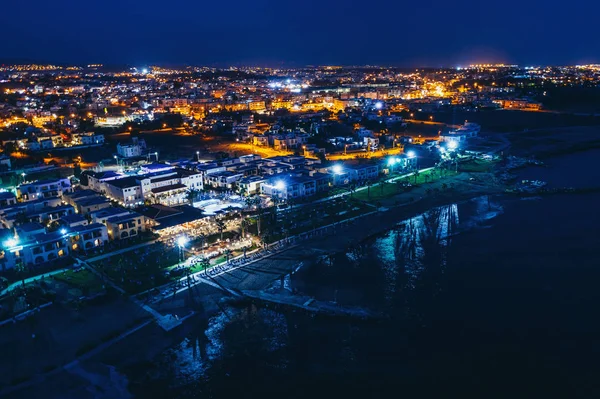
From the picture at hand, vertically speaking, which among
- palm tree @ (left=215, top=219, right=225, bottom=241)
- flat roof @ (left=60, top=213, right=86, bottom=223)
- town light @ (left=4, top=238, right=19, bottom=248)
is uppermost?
flat roof @ (left=60, top=213, right=86, bottom=223)

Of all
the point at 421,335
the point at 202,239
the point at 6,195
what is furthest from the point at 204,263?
the point at 6,195

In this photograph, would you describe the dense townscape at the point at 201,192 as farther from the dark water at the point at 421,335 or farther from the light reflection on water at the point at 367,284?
the dark water at the point at 421,335

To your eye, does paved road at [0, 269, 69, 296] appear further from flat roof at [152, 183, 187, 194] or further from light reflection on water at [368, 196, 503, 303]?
light reflection on water at [368, 196, 503, 303]

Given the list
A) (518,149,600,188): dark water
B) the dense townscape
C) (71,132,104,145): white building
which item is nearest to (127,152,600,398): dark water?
the dense townscape

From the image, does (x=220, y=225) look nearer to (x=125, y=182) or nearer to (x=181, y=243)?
(x=181, y=243)

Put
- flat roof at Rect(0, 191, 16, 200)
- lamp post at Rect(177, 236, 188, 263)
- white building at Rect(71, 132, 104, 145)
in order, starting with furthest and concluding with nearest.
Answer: white building at Rect(71, 132, 104, 145)
flat roof at Rect(0, 191, 16, 200)
lamp post at Rect(177, 236, 188, 263)

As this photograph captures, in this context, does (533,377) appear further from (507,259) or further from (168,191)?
(168,191)

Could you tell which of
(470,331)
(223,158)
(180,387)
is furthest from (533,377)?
(223,158)

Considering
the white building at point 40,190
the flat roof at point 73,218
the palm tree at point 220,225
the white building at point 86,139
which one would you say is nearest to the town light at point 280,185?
the palm tree at point 220,225

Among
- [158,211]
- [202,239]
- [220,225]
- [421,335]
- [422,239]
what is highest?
[158,211]
